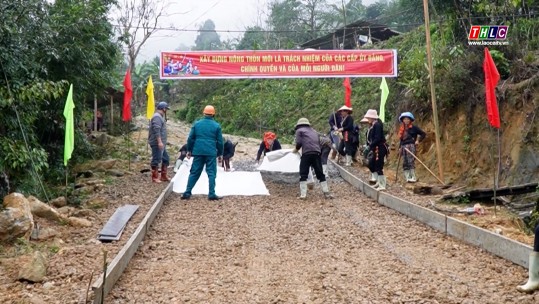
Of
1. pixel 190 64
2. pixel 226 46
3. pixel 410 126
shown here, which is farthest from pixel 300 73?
pixel 226 46

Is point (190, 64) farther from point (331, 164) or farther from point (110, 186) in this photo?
point (110, 186)

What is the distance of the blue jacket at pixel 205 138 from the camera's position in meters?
9.36

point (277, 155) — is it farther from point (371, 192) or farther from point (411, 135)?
point (411, 135)

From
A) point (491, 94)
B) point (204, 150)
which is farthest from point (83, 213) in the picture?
point (491, 94)

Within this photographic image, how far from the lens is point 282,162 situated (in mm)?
11086

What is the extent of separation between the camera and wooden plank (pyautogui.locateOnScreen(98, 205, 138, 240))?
6.12 meters

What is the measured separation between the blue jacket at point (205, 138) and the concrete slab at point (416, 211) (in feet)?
10.5

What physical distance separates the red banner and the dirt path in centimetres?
916

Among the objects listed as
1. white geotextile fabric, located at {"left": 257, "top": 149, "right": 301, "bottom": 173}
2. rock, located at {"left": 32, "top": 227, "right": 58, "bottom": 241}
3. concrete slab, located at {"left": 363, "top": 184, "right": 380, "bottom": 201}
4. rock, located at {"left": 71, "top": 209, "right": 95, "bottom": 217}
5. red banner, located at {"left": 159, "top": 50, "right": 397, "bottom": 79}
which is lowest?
concrete slab, located at {"left": 363, "top": 184, "right": 380, "bottom": 201}

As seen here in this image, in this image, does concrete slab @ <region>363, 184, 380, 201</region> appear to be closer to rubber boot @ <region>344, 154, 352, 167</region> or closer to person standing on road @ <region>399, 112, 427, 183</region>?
person standing on road @ <region>399, 112, 427, 183</region>

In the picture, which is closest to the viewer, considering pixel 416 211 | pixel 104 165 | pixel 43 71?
pixel 416 211

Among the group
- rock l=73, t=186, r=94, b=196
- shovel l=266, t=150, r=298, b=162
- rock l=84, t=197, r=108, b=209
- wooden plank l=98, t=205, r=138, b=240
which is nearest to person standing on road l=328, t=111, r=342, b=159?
shovel l=266, t=150, r=298, b=162

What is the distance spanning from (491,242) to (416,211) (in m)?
2.01

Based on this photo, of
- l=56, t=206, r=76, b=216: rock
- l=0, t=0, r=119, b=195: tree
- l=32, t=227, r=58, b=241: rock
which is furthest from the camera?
l=0, t=0, r=119, b=195: tree
